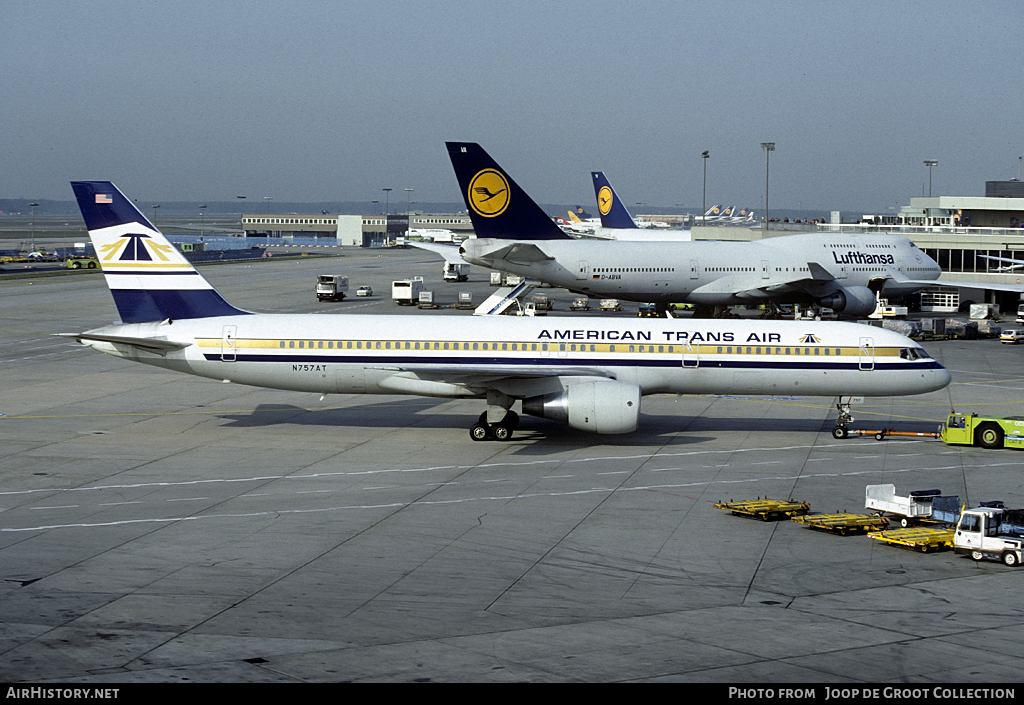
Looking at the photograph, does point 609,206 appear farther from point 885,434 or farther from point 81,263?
point 885,434

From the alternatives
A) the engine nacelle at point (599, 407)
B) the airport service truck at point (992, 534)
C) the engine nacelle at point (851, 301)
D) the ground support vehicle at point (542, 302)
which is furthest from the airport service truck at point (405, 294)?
the airport service truck at point (992, 534)

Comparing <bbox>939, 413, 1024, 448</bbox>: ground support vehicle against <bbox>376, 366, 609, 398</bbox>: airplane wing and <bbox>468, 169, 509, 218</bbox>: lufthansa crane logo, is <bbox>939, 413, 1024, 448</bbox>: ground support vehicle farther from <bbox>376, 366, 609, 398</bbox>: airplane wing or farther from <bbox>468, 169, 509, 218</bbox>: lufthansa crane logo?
<bbox>468, 169, 509, 218</bbox>: lufthansa crane logo

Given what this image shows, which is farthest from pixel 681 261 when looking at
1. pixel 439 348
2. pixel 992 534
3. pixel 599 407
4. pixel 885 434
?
pixel 992 534

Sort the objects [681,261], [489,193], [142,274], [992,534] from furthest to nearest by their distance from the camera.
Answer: [681,261], [489,193], [142,274], [992,534]

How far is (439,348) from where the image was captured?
3659 centimetres

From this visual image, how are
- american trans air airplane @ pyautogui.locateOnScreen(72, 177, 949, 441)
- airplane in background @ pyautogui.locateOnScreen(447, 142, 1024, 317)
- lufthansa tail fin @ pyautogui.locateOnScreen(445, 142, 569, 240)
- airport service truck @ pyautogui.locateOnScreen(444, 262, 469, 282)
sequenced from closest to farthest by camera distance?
american trans air airplane @ pyautogui.locateOnScreen(72, 177, 949, 441) → lufthansa tail fin @ pyautogui.locateOnScreen(445, 142, 569, 240) → airplane in background @ pyautogui.locateOnScreen(447, 142, 1024, 317) → airport service truck @ pyautogui.locateOnScreen(444, 262, 469, 282)

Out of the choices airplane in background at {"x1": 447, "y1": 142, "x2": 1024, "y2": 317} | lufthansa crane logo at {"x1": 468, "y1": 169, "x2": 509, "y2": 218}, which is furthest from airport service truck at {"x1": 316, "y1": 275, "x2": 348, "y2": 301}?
lufthansa crane logo at {"x1": 468, "y1": 169, "x2": 509, "y2": 218}

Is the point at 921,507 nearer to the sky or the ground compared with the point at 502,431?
nearer to the ground

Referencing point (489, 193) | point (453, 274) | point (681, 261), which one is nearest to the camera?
point (489, 193)

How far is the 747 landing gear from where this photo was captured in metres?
36.0

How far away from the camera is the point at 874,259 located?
73875mm

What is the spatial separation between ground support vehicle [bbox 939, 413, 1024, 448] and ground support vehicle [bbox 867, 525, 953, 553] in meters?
12.2

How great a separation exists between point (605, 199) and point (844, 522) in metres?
118

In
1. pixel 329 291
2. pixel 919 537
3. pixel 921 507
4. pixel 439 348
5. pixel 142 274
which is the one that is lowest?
pixel 919 537
